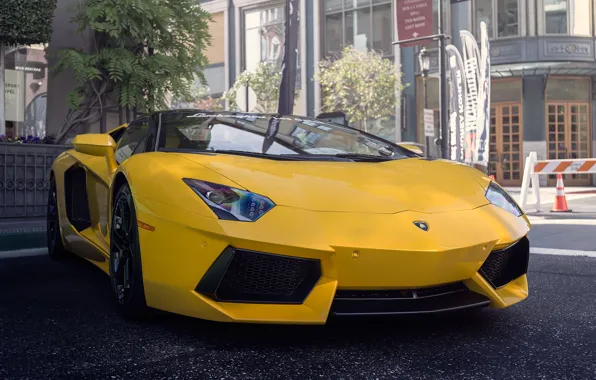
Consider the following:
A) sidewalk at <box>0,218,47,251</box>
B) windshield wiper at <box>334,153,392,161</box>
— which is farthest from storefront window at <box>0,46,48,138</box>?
windshield wiper at <box>334,153,392,161</box>

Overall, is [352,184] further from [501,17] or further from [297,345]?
[501,17]

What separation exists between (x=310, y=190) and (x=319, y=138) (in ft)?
3.27

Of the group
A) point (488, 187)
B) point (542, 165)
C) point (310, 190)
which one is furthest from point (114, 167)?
point (542, 165)

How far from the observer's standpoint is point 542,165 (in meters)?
12.0

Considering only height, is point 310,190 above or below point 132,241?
above

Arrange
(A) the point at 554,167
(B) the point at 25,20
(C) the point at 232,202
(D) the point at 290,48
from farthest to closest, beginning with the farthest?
(A) the point at 554,167
(B) the point at 25,20
(D) the point at 290,48
(C) the point at 232,202

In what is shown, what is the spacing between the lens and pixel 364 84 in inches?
976

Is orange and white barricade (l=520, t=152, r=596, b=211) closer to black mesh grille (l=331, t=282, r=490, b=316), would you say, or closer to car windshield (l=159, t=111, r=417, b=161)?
car windshield (l=159, t=111, r=417, b=161)

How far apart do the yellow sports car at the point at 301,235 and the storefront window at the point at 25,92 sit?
25.9ft

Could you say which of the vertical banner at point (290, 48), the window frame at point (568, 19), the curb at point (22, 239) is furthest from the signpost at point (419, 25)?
the curb at point (22, 239)

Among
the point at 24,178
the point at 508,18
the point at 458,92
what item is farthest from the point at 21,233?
the point at 508,18

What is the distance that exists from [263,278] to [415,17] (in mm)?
14284

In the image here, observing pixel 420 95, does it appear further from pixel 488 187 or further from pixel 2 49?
pixel 488 187

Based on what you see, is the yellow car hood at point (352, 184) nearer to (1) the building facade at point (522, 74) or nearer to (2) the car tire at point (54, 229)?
(2) the car tire at point (54, 229)
